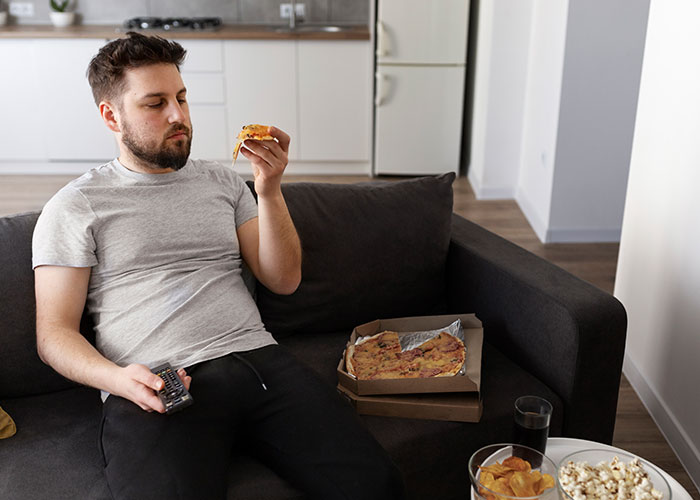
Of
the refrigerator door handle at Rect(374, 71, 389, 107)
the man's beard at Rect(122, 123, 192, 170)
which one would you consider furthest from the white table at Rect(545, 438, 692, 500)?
the refrigerator door handle at Rect(374, 71, 389, 107)

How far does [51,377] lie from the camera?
1.67m

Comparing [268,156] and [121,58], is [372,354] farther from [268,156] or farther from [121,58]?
[121,58]

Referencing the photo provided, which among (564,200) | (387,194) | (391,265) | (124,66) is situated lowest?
(564,200)

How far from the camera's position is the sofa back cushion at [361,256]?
1.93 m

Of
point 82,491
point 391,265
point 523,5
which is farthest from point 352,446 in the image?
point 523,5

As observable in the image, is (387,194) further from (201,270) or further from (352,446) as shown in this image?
(352,446)

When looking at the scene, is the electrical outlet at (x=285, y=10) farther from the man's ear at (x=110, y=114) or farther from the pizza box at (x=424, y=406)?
the pizza box at (x=424, y=406)

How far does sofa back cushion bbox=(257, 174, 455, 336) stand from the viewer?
1.93m

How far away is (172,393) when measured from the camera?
1412 millimetres

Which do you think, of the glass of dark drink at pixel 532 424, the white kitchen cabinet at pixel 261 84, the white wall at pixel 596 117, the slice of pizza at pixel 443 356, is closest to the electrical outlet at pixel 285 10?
the white kitchen cabinet at pixel 261 84

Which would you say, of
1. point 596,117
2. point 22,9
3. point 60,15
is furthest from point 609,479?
point 22,9

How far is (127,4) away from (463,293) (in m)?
4.04

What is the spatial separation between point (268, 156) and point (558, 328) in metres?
0.75

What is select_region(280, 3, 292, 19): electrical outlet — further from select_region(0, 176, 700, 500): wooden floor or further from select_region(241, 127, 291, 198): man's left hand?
select_region(241, 127, 291, 198): man's left hand
